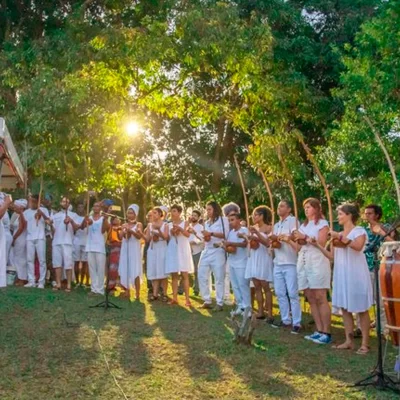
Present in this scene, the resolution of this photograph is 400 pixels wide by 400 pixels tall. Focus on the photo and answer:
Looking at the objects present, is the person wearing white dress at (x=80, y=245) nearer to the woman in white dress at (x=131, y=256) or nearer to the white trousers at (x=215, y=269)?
the woman in white dress at (x=131, y=256)

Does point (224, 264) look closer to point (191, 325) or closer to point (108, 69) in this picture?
point (191, 325)

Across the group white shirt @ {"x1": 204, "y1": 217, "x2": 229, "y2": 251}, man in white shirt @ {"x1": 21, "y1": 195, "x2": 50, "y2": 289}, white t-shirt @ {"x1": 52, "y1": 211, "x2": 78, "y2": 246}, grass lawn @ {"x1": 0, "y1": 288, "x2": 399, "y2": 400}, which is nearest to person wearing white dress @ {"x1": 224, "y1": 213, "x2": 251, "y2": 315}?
white shirt @ {"x1": 204, "y1": 217, "x2": 229, "y2": 251}

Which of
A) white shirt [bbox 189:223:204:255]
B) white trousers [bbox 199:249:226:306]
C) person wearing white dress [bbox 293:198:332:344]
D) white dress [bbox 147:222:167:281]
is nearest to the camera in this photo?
person wearing white dress [bbox 293:198:332:344]

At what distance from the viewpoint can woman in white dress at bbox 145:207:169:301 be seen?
39.2 feet

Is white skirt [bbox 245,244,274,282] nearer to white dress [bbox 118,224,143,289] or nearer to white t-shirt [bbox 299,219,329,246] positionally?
white t-shirt [bbox 299,219,329,246]

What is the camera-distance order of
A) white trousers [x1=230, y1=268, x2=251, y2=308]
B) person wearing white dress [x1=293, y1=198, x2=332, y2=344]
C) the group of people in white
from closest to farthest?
the group of people in white → person wearing white dress [x1=293, y1=198, x2=332, y2=344] → white trousers [x1=230, y1=268, x2=251, y2=308]

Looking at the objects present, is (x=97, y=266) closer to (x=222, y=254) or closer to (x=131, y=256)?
(x=131, y=256)

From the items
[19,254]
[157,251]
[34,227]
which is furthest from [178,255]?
[19,254]

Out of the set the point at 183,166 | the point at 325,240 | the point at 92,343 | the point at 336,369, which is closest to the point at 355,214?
the point at 325,240

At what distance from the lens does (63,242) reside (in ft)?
42.0

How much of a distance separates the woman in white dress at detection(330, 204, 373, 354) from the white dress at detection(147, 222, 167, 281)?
4787 mm

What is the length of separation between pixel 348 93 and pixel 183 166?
47.2ft

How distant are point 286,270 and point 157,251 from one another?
3598mm

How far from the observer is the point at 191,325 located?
8938 mm
